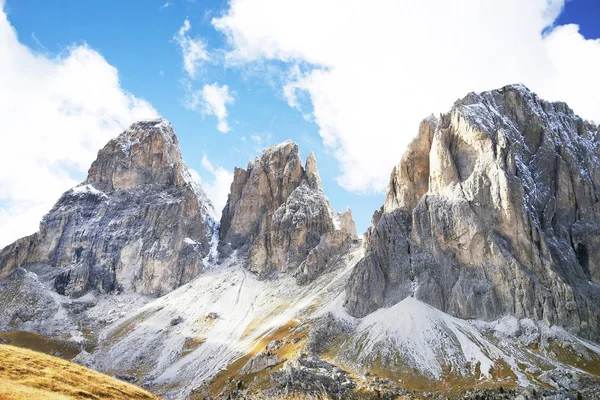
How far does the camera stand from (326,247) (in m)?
160

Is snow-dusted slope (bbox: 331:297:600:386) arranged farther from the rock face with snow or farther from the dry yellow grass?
the dry yellow grass

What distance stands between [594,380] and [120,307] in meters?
145

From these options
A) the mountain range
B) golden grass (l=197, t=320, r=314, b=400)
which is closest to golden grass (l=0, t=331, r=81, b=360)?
the mountain range

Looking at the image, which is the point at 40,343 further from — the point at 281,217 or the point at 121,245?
the point at 281,217

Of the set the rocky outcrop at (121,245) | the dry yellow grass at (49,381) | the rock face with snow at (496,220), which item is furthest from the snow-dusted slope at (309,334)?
the dry yellow grass at (49,381)

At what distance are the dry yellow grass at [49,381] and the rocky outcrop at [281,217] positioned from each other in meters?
129

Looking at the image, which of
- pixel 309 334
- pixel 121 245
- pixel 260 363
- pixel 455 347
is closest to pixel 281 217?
pixel 121 245

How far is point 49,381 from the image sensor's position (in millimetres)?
30312

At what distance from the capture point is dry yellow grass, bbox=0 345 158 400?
27.0 metres

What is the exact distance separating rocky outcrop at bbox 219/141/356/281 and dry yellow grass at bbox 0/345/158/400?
5063 inches

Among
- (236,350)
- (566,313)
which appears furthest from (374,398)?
(236,350)

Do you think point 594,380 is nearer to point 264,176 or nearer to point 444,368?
point 444,368

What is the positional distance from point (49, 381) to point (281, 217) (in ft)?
476

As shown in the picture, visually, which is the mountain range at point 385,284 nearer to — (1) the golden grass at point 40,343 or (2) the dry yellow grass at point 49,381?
(1) the golden grass at point 40,343
